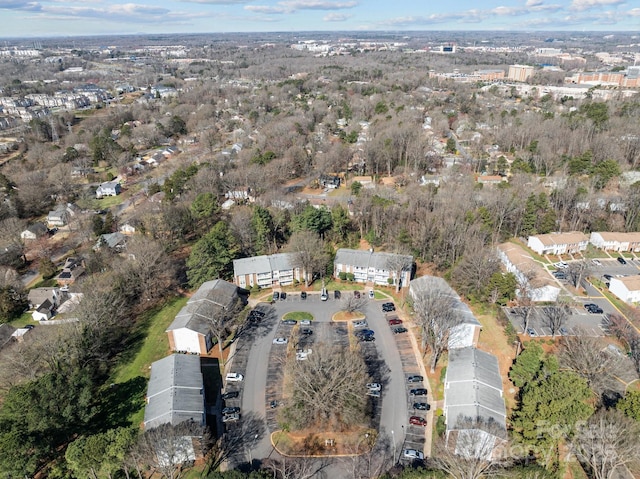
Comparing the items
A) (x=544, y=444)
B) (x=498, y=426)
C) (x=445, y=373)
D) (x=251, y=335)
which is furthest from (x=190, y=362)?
(x=544, y=444)

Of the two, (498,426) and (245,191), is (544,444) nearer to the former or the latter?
(498,426)

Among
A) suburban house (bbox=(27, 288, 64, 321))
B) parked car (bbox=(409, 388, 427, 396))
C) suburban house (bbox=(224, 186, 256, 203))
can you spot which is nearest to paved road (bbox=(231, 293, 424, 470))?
parked car (bbox=(409, 388, 427, 396))

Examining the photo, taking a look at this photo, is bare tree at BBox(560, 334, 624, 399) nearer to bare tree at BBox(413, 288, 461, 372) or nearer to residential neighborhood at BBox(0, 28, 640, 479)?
residential neighborhood at BBox(0, 28, 640, 479)

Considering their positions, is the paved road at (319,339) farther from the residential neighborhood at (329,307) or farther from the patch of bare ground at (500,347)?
the patch of bare ground at (500,347)

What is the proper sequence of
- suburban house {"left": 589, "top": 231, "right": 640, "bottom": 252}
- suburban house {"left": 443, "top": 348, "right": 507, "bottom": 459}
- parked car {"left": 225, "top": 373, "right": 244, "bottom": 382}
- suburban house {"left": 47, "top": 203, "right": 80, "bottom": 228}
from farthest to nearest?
suburban house {"left": 47, "top": 203, "right": 80, "bottom": 228} → suburban house {"left": 589, "top": 231, "right": 640, "bottom": 252} → parked car {"left": 225, "top": 373, "right": 244, "bottom": 382} → suburban house {"left": 443, "top": 348, "right": 507, "bottom": 459}

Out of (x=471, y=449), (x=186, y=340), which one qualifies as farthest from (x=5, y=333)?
(x=471, y=449)

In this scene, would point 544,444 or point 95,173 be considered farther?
point 95,173

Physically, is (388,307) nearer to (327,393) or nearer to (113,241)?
(327,393)
